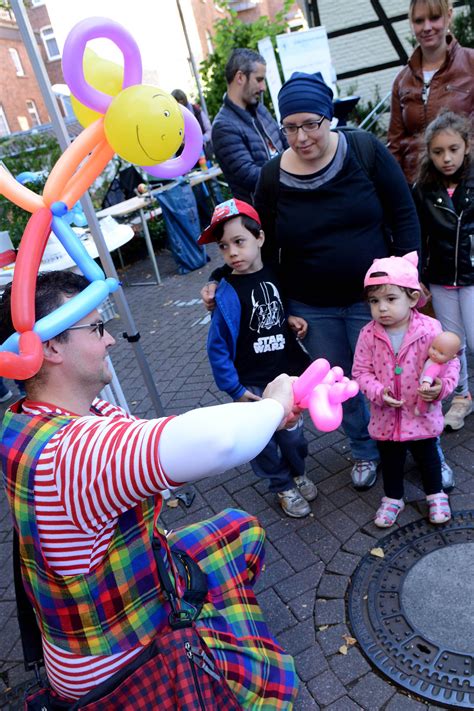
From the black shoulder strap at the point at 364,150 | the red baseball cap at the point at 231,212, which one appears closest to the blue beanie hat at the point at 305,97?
the black shoulder strap at the point at 364,150

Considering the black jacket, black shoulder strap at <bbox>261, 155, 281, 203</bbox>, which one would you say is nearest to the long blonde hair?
the black jacket

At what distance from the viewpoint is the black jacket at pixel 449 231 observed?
305 cm

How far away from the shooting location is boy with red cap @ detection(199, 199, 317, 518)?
2764 mm

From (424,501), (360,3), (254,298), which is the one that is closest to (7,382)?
(254,298)

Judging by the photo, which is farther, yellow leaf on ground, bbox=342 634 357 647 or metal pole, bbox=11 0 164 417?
metal pole, bbox=11 0 164 417

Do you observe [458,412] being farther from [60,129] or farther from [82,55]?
[82,55]

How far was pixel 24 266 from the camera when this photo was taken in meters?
1.46

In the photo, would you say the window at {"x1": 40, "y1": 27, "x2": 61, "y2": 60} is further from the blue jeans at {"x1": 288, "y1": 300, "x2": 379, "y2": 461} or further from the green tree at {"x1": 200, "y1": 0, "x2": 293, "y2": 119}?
the blue jeans at {"x1": 288, "y1": 300, "x2": 379, "y2": 461}

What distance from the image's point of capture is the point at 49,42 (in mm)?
28203

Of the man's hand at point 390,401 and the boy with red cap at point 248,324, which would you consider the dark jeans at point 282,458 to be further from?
the man's hand at point 390,401

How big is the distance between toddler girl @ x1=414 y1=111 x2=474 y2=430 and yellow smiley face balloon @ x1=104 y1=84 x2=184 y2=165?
5.80ft

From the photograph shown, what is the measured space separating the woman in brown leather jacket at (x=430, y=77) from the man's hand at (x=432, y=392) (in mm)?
1873

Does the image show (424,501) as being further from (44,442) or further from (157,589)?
(44,442)

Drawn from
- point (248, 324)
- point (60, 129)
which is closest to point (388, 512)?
point (248, 324)
